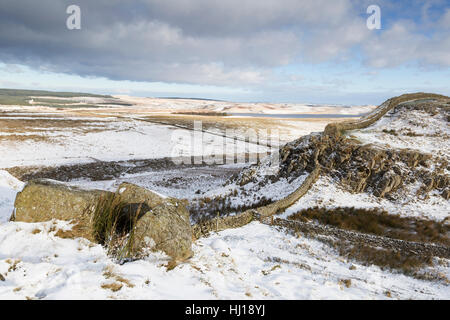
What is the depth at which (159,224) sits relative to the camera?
26.7 feet

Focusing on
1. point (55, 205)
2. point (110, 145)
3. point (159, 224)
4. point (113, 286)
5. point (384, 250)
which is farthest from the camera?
point (110, 145)

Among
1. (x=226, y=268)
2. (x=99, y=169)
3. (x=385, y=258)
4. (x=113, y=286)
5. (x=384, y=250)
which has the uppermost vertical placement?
(x=113, y=286)

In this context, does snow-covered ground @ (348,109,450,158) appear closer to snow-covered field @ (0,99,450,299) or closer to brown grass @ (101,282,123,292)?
snow-covered field @ (0,99,450,299)

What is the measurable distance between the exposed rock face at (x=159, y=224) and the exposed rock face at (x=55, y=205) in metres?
1.33

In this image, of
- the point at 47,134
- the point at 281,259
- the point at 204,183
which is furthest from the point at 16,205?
the point at 47,134

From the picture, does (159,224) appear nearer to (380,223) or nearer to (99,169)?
(380,223)

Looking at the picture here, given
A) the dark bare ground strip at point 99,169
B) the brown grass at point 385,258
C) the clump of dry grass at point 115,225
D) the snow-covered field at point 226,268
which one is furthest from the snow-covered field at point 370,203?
the dark bare ground strip at point 99,169

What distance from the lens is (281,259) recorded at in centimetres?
1104

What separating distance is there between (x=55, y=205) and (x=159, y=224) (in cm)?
355

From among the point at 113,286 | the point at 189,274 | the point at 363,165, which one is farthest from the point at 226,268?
the point at 363,165

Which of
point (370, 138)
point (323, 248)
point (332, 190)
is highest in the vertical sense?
point (370, 138)

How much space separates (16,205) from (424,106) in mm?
41560
